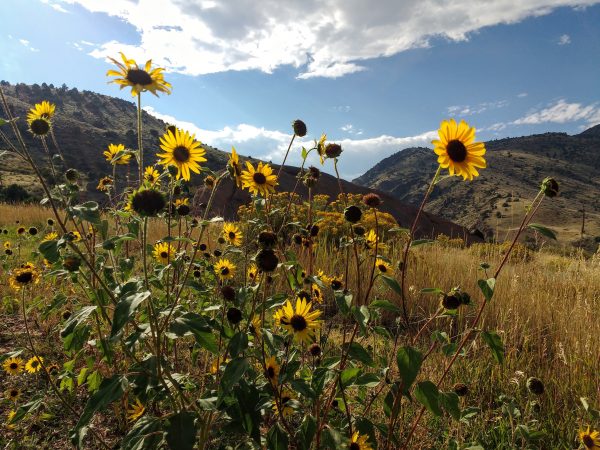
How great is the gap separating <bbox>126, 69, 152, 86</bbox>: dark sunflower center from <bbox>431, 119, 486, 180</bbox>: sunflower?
125 cm

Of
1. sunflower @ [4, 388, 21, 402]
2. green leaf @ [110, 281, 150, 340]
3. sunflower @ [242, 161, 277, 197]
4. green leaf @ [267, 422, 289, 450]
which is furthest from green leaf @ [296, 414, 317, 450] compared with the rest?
sunflower @ [4, 388, 21, 402]

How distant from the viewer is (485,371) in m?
2.98

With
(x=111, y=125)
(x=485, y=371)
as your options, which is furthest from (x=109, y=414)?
(x=111, y=125)

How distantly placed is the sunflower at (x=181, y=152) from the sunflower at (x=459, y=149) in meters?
1.10

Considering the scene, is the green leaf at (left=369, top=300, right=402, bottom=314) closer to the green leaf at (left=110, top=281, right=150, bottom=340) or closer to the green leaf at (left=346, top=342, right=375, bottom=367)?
the green leaf at (left=346, top=342, right=375, bottom=367)

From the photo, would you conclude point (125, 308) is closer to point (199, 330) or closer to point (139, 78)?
A: point (199, 330)

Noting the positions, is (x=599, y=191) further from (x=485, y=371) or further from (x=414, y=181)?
(x=485, y=371)

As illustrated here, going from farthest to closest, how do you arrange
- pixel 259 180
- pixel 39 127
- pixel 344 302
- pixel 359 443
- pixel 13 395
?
pixel 13 395 → pixel 259 180 → pixel 39 127 → pixel 359 443 → pixel 344 302

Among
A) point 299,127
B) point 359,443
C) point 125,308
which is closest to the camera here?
point 125,308

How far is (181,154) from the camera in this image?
1.96 metres

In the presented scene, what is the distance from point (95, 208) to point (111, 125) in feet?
212

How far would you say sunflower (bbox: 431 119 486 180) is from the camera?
162 centimetres

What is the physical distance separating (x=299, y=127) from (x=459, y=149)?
103 cm

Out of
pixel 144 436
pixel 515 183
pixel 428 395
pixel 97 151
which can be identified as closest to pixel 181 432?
pixel 144 436
